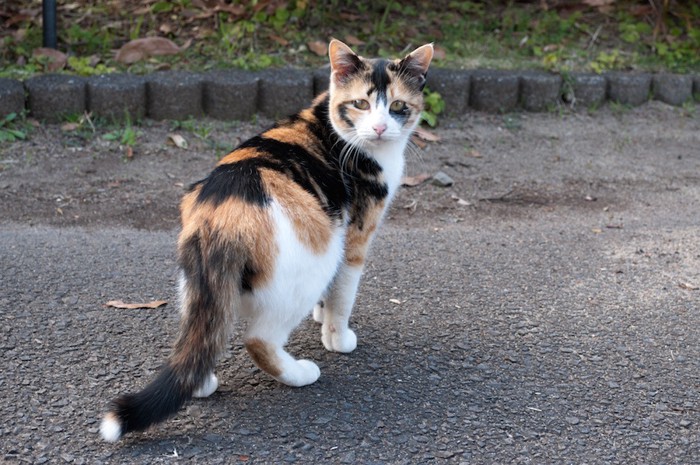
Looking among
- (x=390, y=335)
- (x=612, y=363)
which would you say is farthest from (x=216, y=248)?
(x=612, y=363)

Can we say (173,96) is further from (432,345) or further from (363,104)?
(432,345)

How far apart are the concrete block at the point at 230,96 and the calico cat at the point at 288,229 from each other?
2331 mm

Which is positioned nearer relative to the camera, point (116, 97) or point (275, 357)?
point (275, 357)

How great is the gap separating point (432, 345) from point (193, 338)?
3.90ft

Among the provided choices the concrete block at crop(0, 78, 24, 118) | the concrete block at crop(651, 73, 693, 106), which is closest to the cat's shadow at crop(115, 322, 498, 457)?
the concrete block at crop(0, 78, 24, 118)

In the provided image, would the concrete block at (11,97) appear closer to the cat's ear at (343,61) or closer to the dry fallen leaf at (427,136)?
the dry fallen leaf at (427,136)

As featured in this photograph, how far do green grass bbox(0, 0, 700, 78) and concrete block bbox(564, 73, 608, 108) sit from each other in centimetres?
14

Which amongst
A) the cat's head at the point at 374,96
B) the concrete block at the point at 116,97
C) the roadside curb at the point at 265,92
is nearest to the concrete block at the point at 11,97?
the roadside curb at the point at 265,92

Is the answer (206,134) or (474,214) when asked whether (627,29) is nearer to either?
(474,214)

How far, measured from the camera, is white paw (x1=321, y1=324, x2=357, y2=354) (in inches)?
131

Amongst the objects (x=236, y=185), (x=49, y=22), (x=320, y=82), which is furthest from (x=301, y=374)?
(x=49, y=22)

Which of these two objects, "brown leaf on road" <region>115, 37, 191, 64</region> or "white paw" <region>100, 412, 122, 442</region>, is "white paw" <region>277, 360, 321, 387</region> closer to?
"white paw" <region>100, 412, 122, 442</region>

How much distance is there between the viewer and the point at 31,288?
3.71m

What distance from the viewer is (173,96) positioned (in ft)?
18.6
